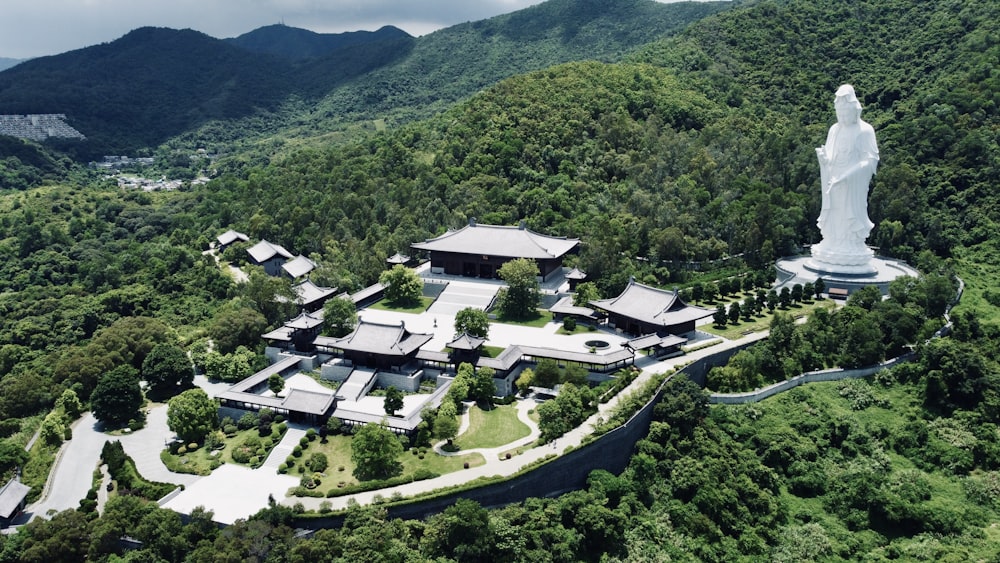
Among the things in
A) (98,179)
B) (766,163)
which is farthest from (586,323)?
(98,179)

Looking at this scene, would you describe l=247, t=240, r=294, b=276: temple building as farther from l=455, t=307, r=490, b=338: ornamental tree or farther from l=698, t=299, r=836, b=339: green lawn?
l=698, t=299, r=836, b=339: green lawn

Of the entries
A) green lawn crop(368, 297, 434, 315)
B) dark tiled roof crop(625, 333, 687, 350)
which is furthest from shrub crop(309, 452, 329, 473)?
green lawn crop(368, 297, 434, 315)

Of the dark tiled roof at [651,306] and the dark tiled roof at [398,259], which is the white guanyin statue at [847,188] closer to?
the dark tiled roof at [651,306]

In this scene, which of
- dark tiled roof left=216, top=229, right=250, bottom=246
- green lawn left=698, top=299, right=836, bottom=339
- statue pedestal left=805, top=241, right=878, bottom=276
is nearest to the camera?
green lawn left=698, top=299, right=836, bottom=339

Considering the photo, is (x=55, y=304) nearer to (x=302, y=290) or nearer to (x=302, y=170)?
(x=302, y=290)

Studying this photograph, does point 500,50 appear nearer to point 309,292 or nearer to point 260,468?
point 309,292
